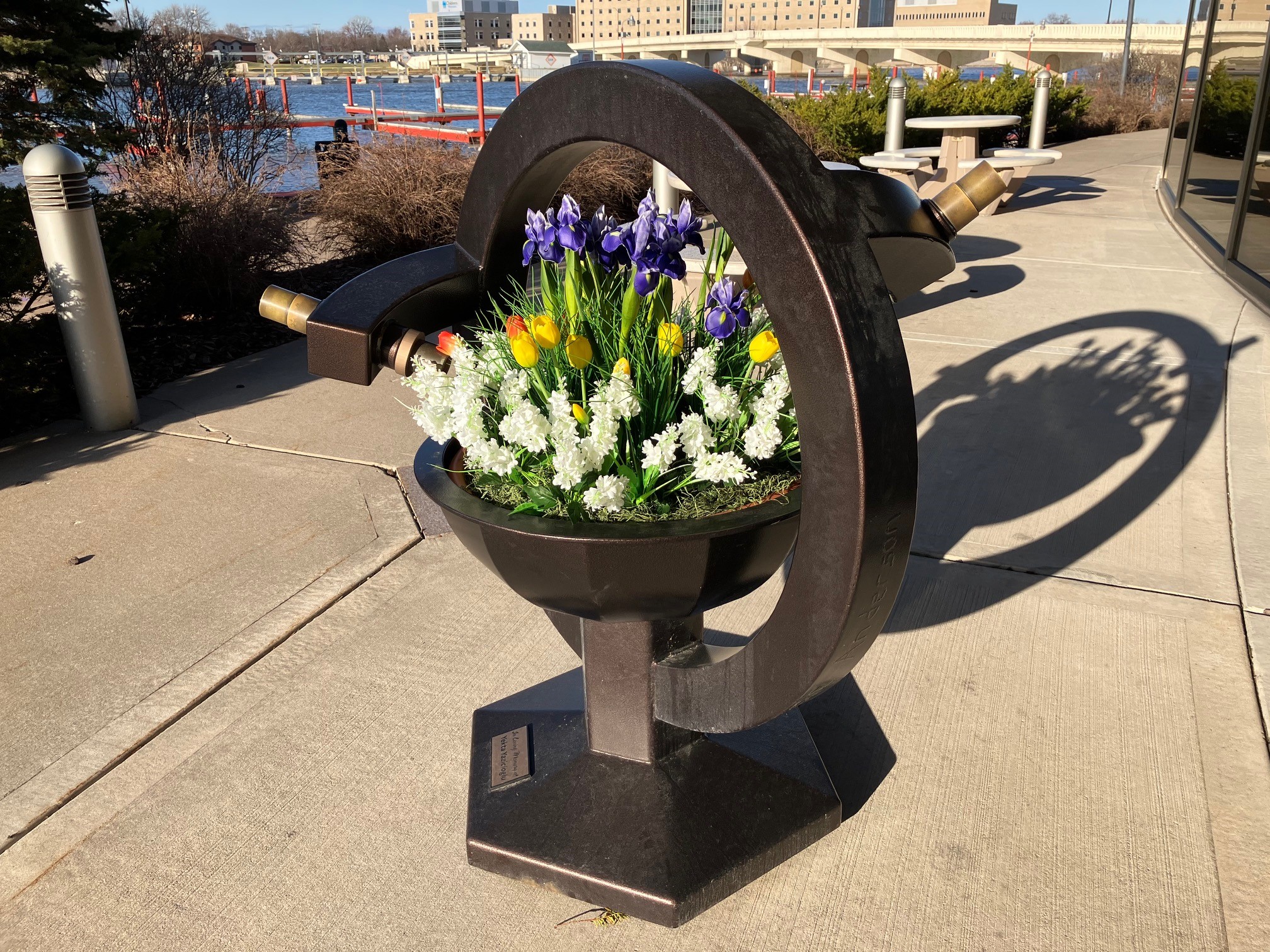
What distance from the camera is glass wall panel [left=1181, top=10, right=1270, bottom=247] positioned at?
324 inches

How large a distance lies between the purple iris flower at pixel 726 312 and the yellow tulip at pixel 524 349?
35 cm

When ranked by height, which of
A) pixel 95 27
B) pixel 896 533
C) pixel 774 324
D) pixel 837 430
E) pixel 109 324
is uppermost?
pixel 95 27

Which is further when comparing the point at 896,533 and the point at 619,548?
the point at 619,548

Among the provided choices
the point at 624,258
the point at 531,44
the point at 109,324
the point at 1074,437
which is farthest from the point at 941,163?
the point at 531,44

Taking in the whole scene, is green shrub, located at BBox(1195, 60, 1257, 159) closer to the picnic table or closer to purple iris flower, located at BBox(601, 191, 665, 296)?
the picnic table

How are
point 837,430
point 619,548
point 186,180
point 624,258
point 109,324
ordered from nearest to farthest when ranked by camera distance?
1. point 837,430
2. point 619,548
3. point 624,258
4. point 109,324
5. point 186,180

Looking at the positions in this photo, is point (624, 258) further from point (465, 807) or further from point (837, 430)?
point (465, 807)

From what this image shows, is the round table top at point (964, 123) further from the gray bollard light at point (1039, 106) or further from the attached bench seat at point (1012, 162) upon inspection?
the gray bollard light at point (1039, 106)

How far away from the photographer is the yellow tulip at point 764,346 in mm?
1918

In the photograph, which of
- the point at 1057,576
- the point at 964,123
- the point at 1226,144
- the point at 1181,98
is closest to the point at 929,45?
the point at 1181,98

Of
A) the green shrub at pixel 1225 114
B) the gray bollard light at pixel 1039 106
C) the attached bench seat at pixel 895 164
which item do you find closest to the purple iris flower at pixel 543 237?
the attached bench seat at pixel 895 164

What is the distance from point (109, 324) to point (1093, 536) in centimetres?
446

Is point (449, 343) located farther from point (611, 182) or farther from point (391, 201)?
point (611, 182)

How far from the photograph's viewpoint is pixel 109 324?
4715 mm
